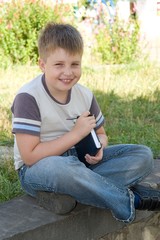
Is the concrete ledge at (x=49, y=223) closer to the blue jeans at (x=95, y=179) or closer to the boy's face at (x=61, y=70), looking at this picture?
the blue jeans at (x=95, y=179)

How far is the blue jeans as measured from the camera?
7.63 feet

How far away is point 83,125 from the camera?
2.51 metres

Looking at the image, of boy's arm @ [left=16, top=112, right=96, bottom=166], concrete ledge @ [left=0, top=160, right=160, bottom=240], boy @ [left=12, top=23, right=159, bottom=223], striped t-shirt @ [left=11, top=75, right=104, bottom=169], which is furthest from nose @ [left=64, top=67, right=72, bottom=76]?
concrete ledge @ [left=0, top=160, right=160, bottom=240]

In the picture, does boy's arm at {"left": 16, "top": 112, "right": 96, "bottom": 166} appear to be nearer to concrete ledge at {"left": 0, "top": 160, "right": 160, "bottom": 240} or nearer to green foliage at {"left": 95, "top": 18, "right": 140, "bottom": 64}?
concrete ledge at {"left": 0, "top": 160, "right": 160, "bottom": 240}

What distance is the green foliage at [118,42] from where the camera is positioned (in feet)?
25.0

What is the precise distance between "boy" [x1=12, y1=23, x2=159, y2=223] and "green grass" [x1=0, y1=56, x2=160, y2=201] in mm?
407

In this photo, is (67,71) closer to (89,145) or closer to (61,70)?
(61,70)

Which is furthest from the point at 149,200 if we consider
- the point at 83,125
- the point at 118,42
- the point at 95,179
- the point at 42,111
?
the point at 118,42

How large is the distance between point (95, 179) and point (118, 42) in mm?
5560

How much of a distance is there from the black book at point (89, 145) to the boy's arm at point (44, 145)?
7cm

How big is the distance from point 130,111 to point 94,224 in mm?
2284

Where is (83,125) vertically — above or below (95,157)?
above

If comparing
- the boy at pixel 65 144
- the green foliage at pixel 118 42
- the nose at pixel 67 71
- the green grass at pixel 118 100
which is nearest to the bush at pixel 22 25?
the green grass at pixel 118 100

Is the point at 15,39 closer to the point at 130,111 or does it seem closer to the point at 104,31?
the point at 104,31
